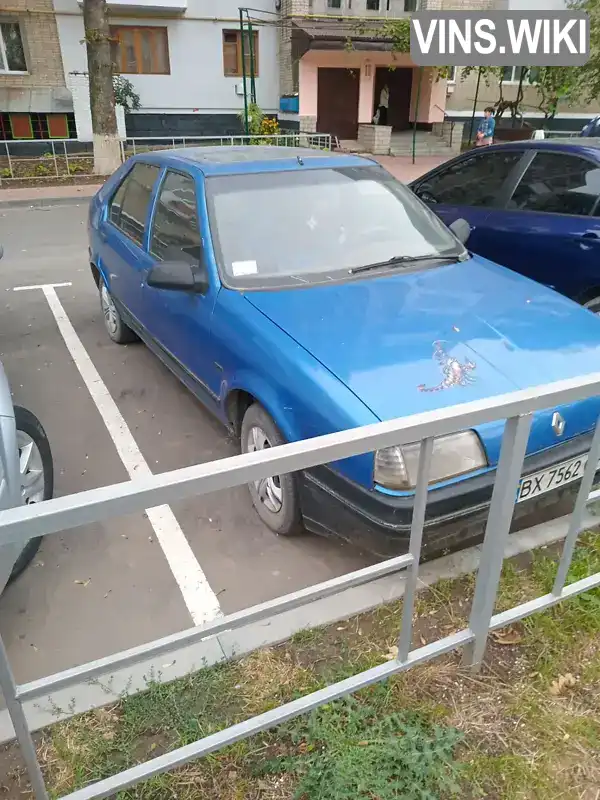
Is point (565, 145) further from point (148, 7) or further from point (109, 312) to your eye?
point (148, 7)

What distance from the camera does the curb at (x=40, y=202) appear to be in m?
12.0

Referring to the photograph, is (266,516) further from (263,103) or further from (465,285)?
(263,103)

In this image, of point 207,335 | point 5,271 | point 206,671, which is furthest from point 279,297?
point 5,271

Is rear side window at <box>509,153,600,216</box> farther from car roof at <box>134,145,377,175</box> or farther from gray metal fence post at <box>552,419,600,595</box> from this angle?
gray metal fence post at <box>552,419,600,595</box>

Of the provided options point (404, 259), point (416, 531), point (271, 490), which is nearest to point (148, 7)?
point (404, 259)

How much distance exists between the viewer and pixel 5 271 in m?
7.53

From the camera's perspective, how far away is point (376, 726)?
2045mm

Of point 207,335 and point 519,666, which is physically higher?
point 207,335

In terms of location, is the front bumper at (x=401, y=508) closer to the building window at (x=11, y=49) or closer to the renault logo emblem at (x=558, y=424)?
the renault logo emblem at (x=558, y=424)

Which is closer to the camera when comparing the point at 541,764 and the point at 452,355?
the point at 541,764

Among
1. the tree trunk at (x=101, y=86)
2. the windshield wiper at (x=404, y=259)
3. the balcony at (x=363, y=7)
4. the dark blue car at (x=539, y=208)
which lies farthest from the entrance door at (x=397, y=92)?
the windshield wiper at (x=404, y=259)

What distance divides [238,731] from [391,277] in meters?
2.32

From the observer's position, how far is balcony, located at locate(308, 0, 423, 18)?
19938 mm

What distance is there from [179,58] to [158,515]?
2053cm
